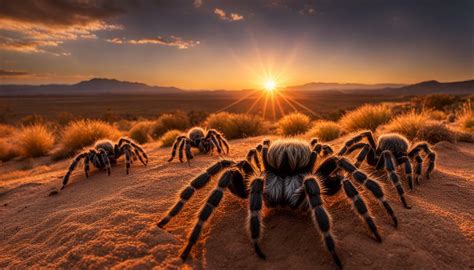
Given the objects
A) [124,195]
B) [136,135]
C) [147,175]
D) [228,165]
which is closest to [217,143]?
[147,175]

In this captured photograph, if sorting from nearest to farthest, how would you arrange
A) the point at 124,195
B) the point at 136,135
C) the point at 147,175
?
the point at 124,195, the point at 147,175, the point at 136,135

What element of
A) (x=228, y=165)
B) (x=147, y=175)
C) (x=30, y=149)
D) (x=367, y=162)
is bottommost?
(x=30, y=149)

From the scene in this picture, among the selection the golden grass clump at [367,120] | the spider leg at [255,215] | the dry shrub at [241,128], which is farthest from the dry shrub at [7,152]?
the golden grass clump at [367,120]

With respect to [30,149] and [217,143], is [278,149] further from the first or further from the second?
[30,149]

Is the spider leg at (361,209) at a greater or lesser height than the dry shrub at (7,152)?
greater

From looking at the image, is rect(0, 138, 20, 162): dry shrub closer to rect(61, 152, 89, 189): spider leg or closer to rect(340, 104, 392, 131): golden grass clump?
rect(61, 152, 89, 189): spider leg

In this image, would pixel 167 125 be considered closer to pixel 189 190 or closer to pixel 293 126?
pixel 293 126

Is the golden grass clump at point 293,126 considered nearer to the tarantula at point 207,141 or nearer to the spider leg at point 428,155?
the tarantula at point 207,141

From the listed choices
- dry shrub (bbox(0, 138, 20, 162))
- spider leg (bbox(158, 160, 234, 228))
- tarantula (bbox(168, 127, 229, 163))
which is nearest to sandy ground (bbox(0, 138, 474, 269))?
spider leg (bbox(158, 160, 234, 228))
